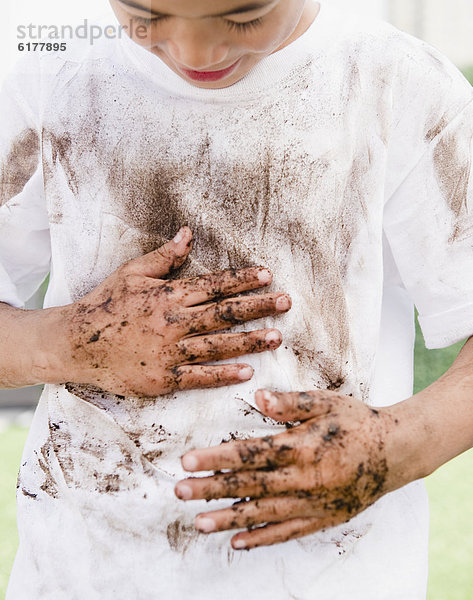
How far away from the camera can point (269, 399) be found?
35.4 inches

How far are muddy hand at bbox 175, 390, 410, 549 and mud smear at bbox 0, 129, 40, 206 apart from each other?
1.69 feet

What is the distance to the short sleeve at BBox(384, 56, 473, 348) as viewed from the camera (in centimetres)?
102

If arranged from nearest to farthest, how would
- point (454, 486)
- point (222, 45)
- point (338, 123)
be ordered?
1. point (222, 45)
2. point (338, 123)
3. point (454, 486)

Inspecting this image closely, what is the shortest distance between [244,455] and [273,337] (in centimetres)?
17

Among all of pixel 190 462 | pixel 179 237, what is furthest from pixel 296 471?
pixel 179 237

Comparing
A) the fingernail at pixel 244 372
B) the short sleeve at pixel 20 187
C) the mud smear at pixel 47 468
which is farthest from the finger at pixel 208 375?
the short sleeve at pixel 20 187

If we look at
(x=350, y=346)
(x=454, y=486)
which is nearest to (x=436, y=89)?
(x=350, y=346)

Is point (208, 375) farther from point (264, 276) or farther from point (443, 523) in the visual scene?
point (443, 523)

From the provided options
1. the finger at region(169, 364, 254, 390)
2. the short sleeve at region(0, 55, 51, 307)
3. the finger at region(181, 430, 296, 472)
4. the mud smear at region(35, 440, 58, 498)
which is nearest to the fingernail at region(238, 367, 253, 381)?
the finger at region(169, 364, 254, 390)

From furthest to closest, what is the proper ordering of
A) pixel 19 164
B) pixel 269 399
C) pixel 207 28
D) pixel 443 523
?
pixel 443 523
pixel 19 164
pixel 269 399
pixel 207 28

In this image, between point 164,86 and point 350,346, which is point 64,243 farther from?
point 350,346

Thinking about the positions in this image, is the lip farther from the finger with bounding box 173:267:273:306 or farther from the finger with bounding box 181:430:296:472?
the finger with bounding box 181:430:296:472

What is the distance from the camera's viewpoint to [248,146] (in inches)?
39.8

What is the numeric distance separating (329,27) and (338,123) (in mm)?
146
